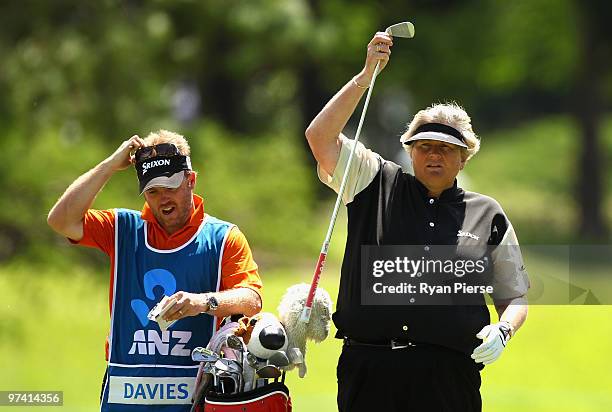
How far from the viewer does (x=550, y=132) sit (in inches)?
1378

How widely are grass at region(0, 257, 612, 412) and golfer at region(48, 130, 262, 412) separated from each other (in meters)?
3.78

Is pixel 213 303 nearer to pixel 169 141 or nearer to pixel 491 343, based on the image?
pixel 169 141

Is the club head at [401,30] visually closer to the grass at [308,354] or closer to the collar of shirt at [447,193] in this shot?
the collar of shirt at [447,193]

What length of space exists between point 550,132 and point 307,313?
31.3 metres

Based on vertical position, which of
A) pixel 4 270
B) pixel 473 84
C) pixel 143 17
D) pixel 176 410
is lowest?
pixel 176 410

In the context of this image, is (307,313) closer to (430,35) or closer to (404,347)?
(404,347)

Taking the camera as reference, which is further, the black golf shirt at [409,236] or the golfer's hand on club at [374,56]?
the golfer's hand on club at [374,56]

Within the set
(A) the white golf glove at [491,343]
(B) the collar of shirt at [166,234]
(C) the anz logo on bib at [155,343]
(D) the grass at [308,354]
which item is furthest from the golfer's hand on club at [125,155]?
(D) the grass at [308,354]

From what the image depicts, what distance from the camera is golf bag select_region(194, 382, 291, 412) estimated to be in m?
4.43

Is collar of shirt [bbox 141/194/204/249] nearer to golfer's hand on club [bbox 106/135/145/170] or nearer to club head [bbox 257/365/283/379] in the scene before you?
golfer's hand on club [bbox 106/135/145/170]

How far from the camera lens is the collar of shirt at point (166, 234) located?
4.67 m

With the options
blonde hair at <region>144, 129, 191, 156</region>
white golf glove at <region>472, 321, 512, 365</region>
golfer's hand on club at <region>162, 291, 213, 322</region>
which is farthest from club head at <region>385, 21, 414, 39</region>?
golfer's hand on club at <region>162, 291, 213, 322</region>

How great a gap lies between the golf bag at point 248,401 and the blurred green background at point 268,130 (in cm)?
386

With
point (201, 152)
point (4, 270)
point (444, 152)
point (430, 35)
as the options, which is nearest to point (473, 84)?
point (430, 35)
